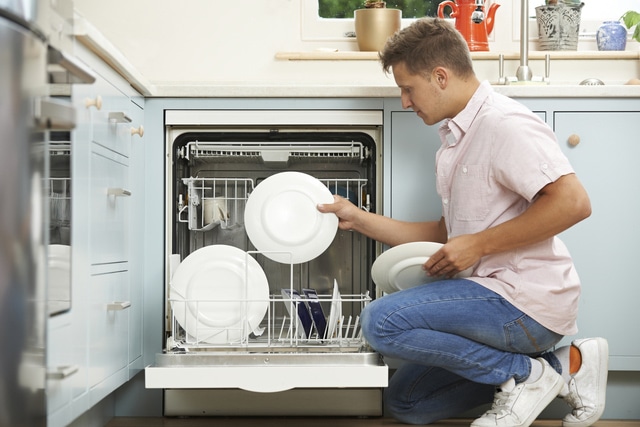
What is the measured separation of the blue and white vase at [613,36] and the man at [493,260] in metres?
1.19

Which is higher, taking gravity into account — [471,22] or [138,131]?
[471,22]

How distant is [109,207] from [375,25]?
1.47 m

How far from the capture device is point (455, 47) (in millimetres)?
2115

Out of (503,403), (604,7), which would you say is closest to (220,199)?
(503,403)

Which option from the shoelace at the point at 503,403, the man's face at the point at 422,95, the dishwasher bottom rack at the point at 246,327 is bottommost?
the shoelace at the point at 503,403

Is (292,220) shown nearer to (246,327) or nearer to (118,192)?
(246,327)

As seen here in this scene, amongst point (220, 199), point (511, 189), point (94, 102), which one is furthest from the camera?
point (220, 199)

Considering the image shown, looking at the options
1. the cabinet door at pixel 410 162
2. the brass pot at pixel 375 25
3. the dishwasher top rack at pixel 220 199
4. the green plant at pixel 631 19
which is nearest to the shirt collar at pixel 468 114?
the cabinet door at pixel 410 162

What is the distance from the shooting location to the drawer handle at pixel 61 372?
1.49 meters

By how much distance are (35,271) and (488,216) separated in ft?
4.01

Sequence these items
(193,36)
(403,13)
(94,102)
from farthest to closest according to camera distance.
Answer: (403,13) → (193,36) → (94,102)

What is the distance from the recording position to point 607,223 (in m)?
2.36

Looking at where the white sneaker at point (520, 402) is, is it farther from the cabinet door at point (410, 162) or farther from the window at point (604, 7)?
the window at point (604, 7)

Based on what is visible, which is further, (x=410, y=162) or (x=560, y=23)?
(x=560, y=23)
